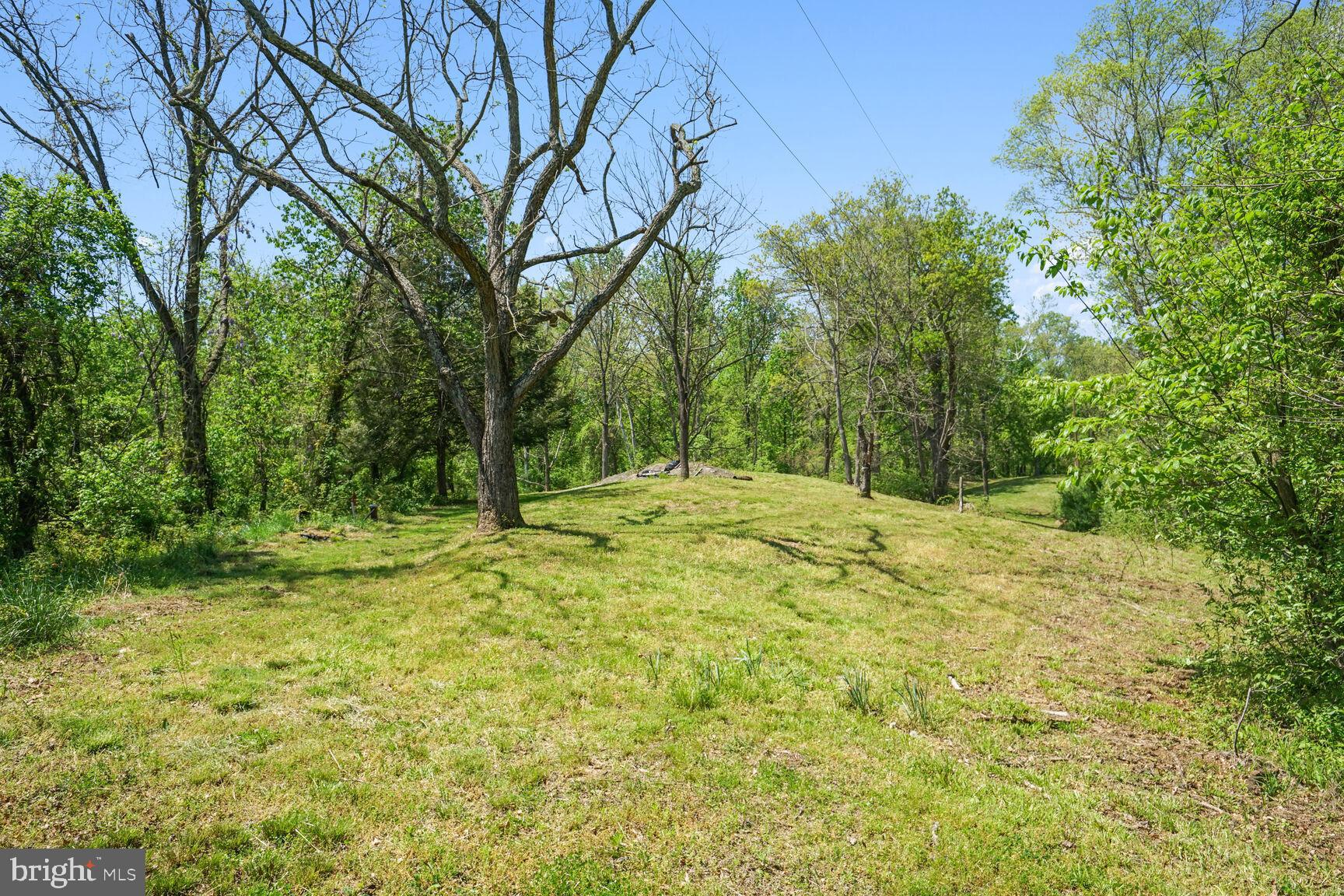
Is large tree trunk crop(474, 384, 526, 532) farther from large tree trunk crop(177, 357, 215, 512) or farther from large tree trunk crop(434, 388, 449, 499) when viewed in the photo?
large tree trunk crop(434, 388, 449, 499)

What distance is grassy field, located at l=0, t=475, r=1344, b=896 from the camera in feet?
11.3

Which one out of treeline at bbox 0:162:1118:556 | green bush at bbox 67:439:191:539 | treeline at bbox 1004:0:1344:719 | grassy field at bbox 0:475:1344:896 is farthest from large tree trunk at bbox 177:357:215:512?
treeline at bbox 1004:0:1344:719

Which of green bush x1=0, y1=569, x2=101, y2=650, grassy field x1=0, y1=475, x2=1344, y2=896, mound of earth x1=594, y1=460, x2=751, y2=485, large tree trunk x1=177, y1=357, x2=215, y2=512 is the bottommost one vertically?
grassy field x1=0, y1=475, x2=1344, y2=896

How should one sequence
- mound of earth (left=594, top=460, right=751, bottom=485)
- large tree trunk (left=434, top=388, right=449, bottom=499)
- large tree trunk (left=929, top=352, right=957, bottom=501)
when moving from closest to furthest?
1. mound of earth (left=594, top=460, right=751, bottom=485)
2. large tree trunk (left=434, top=388, right=449, bottom=499)
3. large tree trunk (left=929, top=352, right=957, bottom=501)

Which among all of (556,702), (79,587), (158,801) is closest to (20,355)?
(79,587)

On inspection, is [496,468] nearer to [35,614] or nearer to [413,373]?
[35,614]

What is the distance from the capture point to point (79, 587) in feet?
23.1

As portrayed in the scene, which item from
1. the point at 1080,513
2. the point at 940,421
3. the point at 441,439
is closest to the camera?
the point at 1080,513

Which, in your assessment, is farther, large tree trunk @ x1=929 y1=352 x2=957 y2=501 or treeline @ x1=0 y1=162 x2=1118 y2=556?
large tree trunk @ x1=929 y1=352 x2=957 y2=501

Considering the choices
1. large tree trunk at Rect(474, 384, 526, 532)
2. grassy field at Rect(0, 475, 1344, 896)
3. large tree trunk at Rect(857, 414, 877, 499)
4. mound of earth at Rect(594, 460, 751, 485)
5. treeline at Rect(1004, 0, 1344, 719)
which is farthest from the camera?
mound of earth at Rect(594, 460, 751, 485)

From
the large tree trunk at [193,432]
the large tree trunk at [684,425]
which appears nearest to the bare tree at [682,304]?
the large tree trunk at [684,425]

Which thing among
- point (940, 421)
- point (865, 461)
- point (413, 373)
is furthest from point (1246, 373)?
point (940, 421)

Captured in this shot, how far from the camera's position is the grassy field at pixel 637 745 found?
3445 mm

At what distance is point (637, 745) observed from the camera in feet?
15.4
